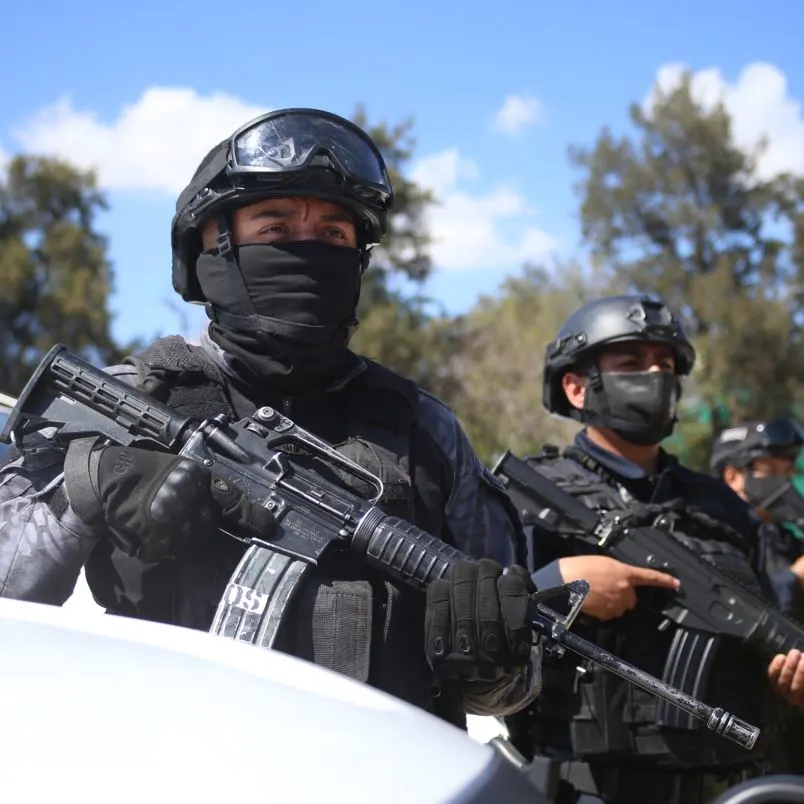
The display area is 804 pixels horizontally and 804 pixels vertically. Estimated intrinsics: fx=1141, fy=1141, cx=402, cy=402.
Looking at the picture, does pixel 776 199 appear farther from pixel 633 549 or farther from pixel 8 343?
pixel 633 549

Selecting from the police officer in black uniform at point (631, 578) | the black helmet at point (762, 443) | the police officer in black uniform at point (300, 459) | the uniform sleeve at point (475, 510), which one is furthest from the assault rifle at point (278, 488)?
the black helmet at point (762, 443)

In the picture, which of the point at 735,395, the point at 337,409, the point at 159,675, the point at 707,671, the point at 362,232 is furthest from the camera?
the point at 735,395

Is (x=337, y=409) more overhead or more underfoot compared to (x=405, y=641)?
more overhead

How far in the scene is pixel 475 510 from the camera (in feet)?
8.07

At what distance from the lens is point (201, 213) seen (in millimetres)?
2463

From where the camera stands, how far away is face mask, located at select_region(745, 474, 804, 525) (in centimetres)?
628

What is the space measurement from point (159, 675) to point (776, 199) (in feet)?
95.6

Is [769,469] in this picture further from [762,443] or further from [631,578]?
[631,578]

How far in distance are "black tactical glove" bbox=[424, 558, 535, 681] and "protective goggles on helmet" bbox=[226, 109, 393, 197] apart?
2.94 ft

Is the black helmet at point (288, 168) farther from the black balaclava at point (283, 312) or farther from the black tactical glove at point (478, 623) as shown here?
Answer: the black tactical glove at point (478, 623)

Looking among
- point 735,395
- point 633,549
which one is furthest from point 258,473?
point 735,395

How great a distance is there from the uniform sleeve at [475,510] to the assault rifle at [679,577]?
109 centimetres

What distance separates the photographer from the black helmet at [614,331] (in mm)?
3982

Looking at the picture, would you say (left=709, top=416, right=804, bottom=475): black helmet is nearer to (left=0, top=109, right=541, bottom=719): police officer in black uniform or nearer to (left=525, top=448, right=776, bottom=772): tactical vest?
(left=525, top=448, right=776, bottom=772): tactical vest
